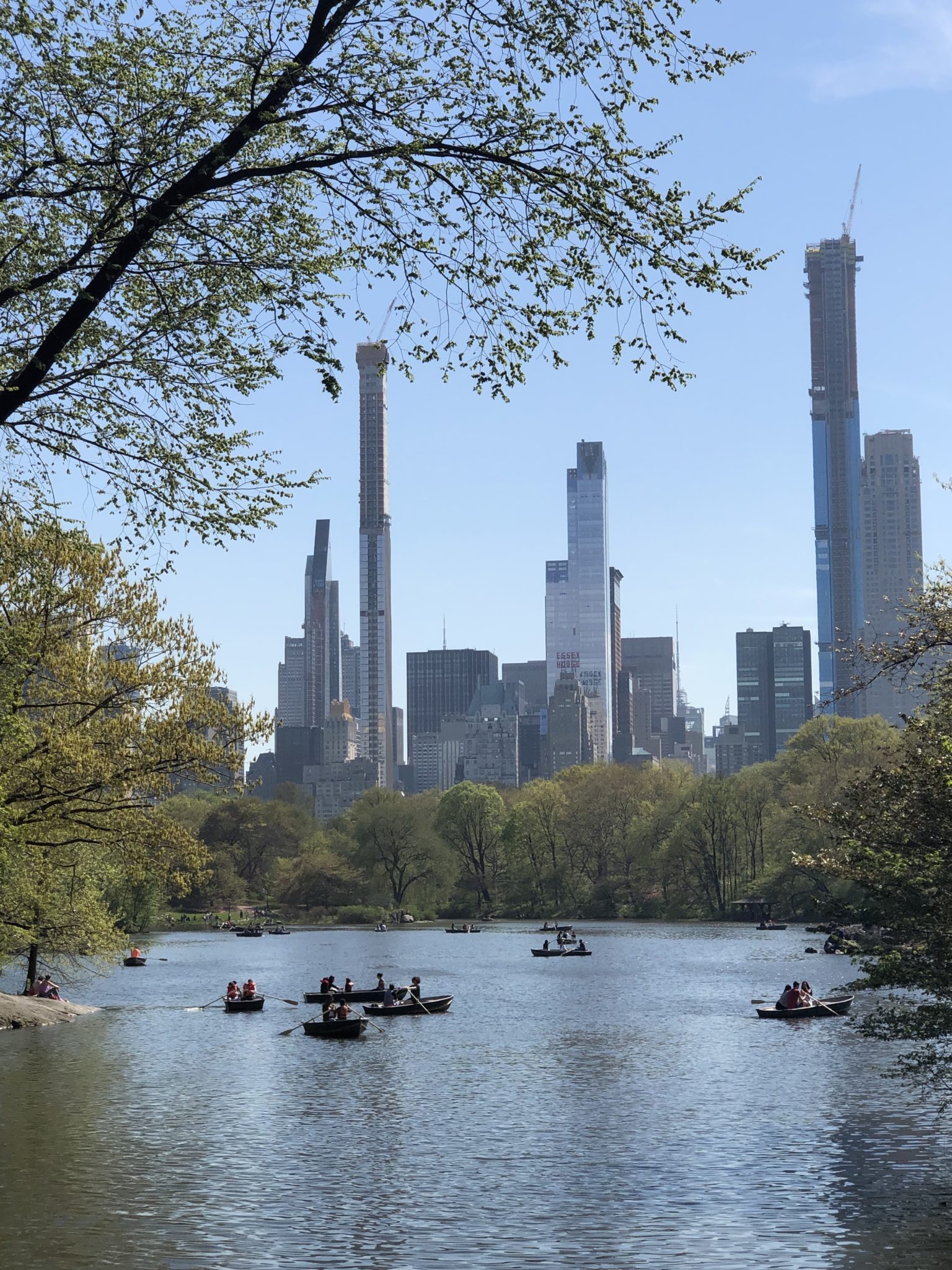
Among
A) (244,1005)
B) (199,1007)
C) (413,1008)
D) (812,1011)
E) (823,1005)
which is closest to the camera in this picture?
(812,1011)

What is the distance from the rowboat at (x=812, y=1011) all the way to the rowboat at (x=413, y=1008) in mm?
12929

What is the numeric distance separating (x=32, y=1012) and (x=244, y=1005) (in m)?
9.52

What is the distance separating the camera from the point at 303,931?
12888 cm

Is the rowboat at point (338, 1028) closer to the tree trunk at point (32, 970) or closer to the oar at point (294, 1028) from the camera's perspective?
the oar at point (294, 1028)

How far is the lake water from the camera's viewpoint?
20828 millimetres

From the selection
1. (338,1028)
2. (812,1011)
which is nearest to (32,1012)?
(338,1028)

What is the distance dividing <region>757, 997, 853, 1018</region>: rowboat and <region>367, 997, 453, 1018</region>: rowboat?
42.4ft

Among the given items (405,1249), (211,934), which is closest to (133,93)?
(405,1249)

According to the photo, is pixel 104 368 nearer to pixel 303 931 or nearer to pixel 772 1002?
pixel 772 1002

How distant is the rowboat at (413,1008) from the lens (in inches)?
2195

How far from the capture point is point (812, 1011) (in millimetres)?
52750

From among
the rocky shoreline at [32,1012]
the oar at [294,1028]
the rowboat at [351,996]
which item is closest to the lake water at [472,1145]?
the oar at [294,1028]

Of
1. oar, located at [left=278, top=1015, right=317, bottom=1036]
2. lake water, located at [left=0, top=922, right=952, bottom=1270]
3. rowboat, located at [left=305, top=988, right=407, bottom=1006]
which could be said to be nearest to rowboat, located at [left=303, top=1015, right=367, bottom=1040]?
oar, located at [left=278, top=1015, right=317, bottom=1036]

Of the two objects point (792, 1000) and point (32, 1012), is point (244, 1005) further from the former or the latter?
point (792, 1000)
